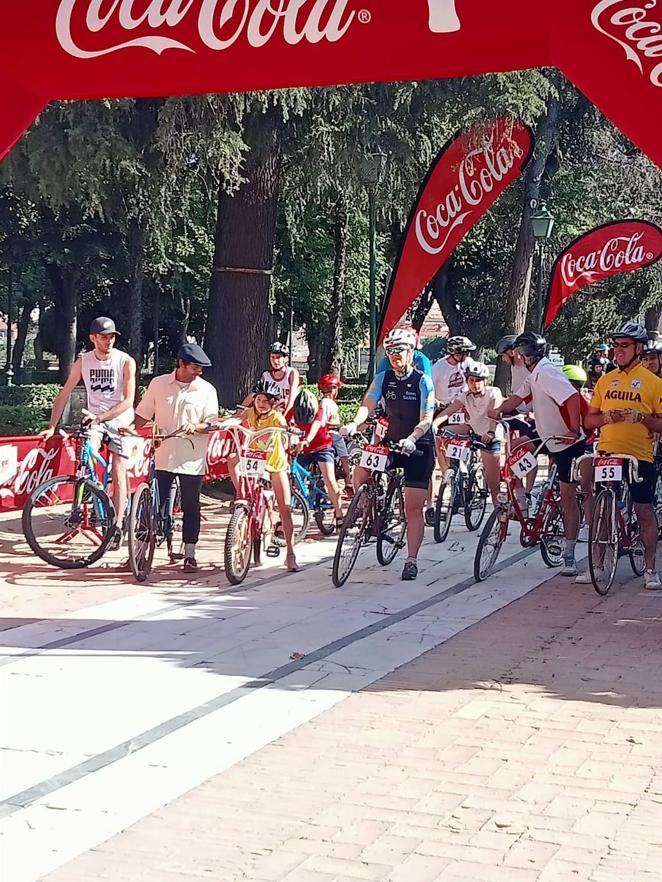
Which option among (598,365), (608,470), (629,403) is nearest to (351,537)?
(608,470)

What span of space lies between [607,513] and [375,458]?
6.08 feet

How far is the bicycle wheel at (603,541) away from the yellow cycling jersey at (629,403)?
445 millimetres

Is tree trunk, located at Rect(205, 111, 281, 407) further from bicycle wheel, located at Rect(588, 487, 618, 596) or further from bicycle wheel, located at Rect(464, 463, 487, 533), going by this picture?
bicycle wheel, located at Rect(588, 487, 618, 596)

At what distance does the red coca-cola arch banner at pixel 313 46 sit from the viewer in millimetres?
7883

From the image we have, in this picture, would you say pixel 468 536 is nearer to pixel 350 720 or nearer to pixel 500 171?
pixel 500 171

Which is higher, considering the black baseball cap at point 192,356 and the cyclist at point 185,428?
the black baseball cap at point 192,356

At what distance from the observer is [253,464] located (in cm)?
1044

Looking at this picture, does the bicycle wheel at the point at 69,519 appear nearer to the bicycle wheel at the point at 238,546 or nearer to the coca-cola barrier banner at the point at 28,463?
the coca-cola barrier banner at the point at 28,463

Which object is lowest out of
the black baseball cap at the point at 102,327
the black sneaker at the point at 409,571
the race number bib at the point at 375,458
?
the black sneaker at the point at 409,571

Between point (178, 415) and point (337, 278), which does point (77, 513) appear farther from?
point (337, 278)

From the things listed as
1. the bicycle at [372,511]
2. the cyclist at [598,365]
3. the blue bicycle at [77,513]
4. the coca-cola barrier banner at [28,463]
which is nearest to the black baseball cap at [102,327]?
the blue bicycle at [77,513]

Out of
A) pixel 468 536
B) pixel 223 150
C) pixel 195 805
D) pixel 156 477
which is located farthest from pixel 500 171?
pixel 195 805

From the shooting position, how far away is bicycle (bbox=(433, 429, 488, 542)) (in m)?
12.6

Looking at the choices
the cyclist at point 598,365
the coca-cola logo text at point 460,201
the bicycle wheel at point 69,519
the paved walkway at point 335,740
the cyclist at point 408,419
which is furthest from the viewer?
the cyclist at point 598,365
